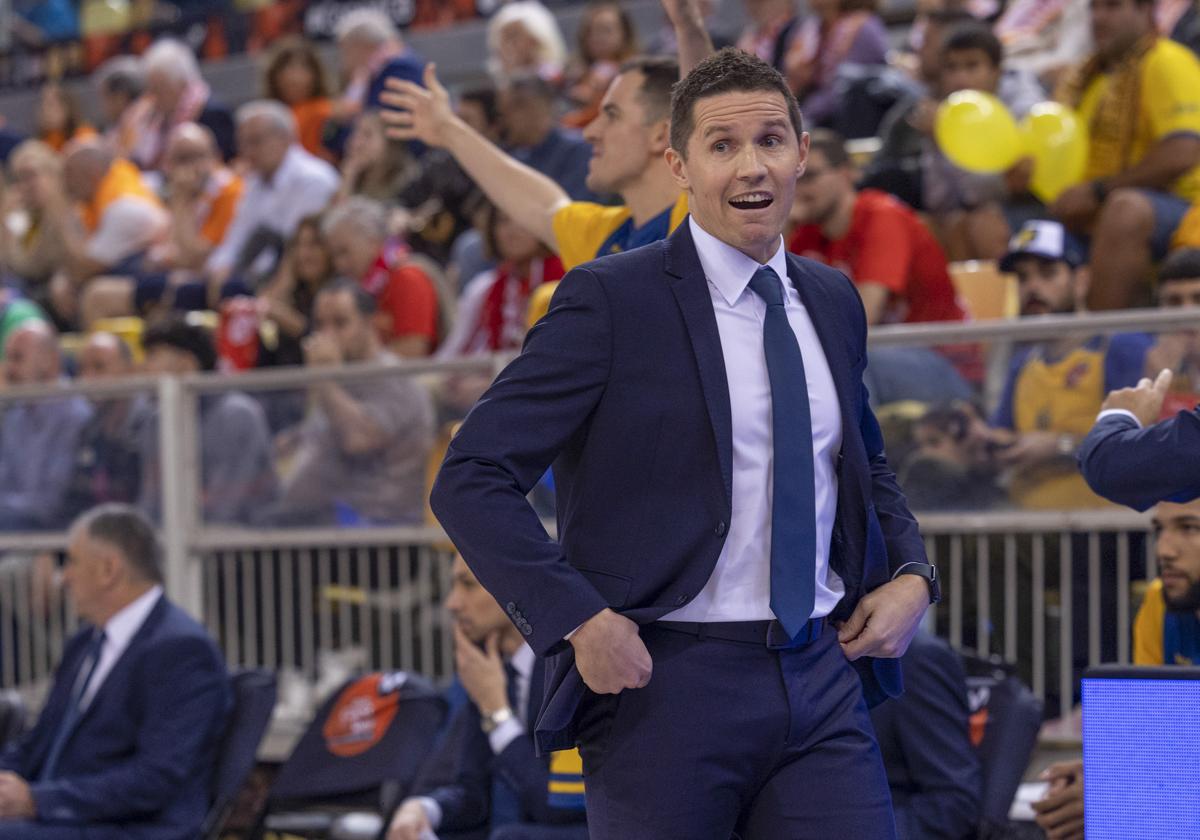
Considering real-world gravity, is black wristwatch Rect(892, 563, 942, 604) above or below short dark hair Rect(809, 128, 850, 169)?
below

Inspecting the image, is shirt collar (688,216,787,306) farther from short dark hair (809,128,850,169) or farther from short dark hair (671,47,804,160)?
short dark hair (809,128,850,169)

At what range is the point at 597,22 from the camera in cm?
1037

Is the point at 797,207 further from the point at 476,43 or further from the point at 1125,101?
the point at 476,43

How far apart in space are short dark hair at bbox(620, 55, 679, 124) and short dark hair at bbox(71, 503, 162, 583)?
127 inches

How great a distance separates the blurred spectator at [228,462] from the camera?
25.2 ft

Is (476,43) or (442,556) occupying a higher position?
(476,43)

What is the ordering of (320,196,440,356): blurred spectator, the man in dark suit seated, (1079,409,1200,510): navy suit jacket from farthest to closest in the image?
1. (320,196,440,356): blurred spectator
2. the man in dark suit seated
3. (1079,409,1200,510): navy suit jacket

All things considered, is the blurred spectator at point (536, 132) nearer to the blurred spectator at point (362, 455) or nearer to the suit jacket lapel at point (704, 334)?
the blurred spectator at point (362, 455)

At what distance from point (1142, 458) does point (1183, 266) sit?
257 cm

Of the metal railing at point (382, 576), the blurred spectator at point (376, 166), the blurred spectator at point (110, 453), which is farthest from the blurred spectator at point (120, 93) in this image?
the blurred spectator at point (110, 453)

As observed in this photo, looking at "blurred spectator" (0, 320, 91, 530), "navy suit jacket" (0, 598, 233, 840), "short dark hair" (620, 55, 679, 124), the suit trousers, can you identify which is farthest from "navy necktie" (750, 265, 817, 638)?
"blurred spectator" (0, 320, 91, 530)

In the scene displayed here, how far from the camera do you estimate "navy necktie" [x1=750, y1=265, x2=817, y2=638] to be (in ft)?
9.83

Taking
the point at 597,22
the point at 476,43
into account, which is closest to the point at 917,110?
the point at 597,22

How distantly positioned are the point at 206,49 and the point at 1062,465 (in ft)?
42.3
